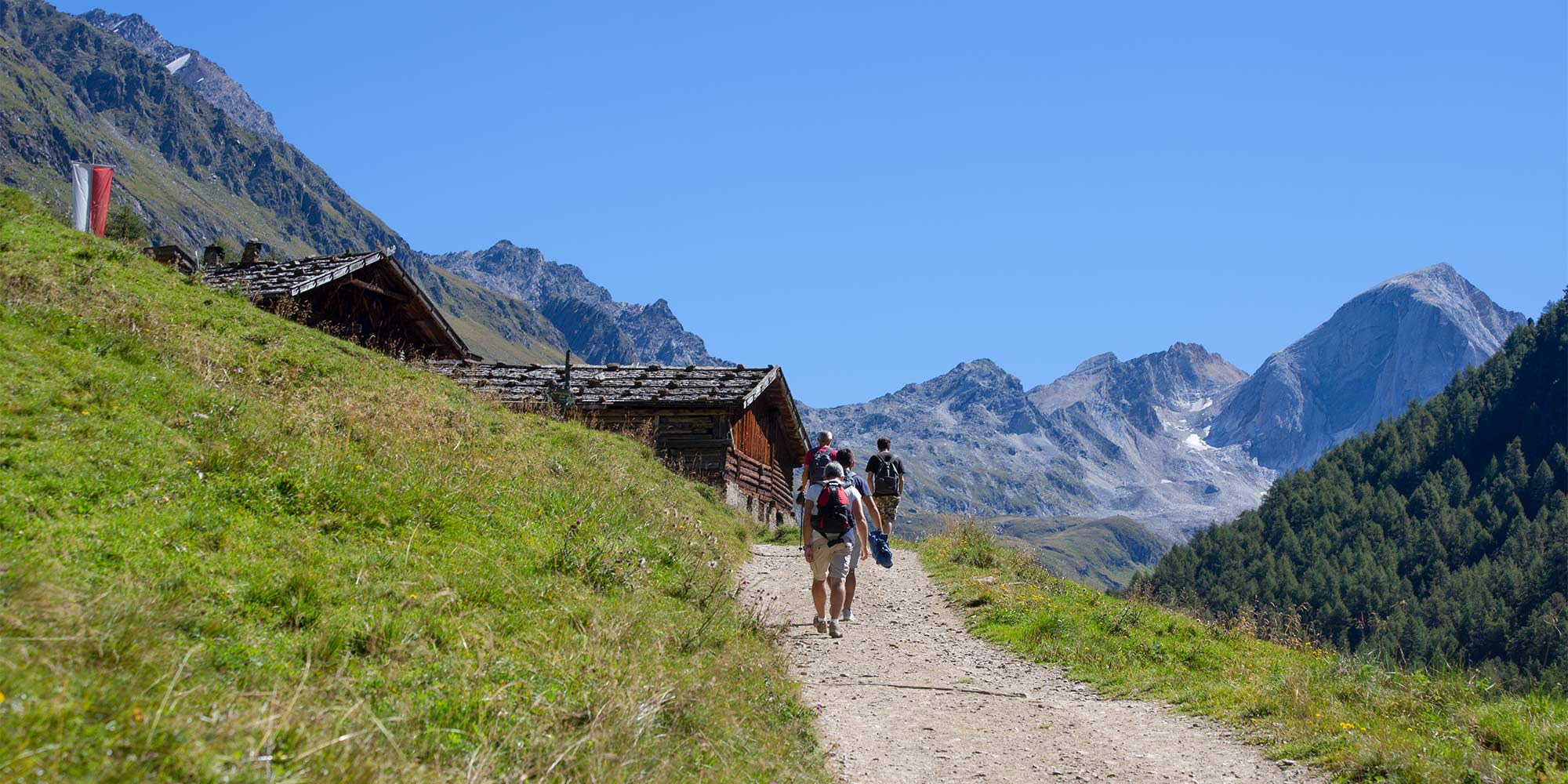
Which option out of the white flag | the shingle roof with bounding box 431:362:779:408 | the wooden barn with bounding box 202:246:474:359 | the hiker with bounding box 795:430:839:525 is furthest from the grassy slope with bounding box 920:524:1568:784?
the white flag

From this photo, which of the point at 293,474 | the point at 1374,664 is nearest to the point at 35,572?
the point at 293,474

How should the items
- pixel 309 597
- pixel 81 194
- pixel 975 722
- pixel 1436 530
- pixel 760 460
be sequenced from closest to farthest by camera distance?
1. pixel 309 597
2. pixel 975 722
3. pixel 81 194
4. pixel 760 460
5. pixel 1436 530

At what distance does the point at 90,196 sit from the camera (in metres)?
23.3

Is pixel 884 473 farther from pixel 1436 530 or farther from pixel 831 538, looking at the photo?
pixel 1436 530

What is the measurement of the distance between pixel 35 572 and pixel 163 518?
1737 millimetres

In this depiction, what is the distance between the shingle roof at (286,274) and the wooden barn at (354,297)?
0.06 feet

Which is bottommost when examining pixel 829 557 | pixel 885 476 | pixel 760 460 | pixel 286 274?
pixel 829 557

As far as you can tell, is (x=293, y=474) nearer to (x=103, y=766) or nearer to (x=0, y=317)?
(x=0, y=317)

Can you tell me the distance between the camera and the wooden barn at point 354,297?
25.0 m

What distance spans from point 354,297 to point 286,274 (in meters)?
3.97

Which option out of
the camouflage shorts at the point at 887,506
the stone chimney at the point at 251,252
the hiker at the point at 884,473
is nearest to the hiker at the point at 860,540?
the hiker at the point at 884,473

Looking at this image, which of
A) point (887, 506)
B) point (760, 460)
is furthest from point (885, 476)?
point (760, 460)

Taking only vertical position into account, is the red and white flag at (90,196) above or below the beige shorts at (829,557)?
above

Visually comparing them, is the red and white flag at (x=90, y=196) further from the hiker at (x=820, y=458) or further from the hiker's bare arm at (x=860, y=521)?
the hiker's bare arm at (x=860, y=521)
